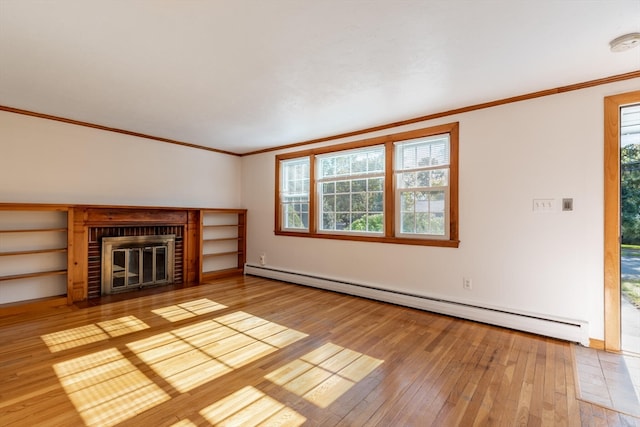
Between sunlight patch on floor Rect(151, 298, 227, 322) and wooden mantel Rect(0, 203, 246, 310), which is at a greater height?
wooden mantel Rect(0, 203, 246, 310)

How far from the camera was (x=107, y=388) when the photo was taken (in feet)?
6.69

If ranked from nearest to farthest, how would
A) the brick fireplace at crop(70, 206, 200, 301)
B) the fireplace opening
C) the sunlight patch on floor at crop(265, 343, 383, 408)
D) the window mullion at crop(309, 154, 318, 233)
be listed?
1. the sunlight patch on floor at crop(265, 343, 383, 408)
2. the brick fireplace at crop(70, 206, 200, 301)
3. the fireplace opening
4. the window mullion at crop(309, 154, 318, 233)

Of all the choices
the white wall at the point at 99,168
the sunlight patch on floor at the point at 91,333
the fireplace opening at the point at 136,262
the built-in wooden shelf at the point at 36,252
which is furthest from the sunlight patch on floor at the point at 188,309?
the white wall at the point at 99,168

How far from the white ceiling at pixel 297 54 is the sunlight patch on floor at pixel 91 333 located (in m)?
2.41

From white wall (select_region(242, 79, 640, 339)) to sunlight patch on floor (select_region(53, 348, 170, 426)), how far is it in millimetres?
2953

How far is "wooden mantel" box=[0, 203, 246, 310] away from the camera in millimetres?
3824

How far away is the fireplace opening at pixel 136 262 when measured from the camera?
168 inches

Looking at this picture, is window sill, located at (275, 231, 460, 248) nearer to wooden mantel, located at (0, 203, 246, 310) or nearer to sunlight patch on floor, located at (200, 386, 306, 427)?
wooden mantel, located at (0, 203, 246, 310)

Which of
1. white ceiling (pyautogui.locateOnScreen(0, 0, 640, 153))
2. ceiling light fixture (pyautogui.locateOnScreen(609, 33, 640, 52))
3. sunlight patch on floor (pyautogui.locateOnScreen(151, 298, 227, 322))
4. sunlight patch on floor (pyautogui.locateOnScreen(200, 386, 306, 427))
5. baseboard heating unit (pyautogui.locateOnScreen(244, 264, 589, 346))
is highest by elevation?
white ceiling (pyautogui.locateOnScreen(0, 0, 640, 153))

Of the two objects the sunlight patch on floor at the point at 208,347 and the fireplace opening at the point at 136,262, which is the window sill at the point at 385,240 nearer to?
the sunlight patch on floor at the point at 208,347

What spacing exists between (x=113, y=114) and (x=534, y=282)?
5.22m

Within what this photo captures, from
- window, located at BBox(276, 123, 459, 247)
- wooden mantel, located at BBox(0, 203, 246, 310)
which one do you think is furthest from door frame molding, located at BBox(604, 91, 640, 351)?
wooden mantel, located at BBox(0, 203, 246, 310)

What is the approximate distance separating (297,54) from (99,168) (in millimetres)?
3614

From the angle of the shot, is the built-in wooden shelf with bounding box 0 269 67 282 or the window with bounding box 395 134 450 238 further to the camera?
the window with bounding box 395 134 450 238
